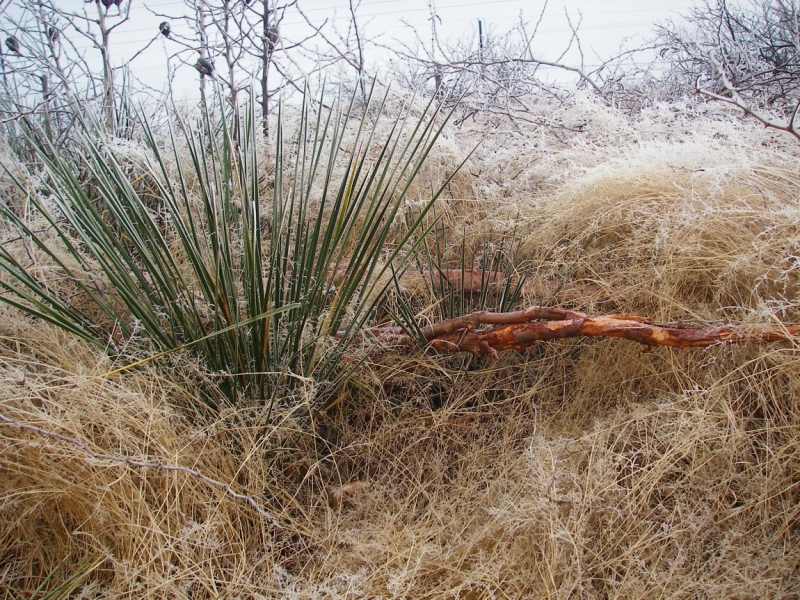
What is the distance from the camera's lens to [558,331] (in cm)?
139

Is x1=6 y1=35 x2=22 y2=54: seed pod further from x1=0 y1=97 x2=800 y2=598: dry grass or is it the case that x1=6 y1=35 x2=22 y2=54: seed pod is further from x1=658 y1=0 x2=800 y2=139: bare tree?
x1=658 y1=0 x2=800 y2=139: bare tree

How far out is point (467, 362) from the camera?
1.64 meters

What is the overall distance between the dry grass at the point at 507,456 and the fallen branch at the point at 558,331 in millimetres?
54

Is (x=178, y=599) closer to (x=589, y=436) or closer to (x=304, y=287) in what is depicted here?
(x=304, y=287)

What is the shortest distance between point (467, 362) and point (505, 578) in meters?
0.64

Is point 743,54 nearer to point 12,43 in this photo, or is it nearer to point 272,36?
point 272,36

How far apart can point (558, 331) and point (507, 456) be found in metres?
0.31

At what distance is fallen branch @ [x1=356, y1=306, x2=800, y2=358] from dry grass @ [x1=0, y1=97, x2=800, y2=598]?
0.05 meters

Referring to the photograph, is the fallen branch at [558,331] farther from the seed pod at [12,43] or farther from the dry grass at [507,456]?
the seed pod at [12,43]

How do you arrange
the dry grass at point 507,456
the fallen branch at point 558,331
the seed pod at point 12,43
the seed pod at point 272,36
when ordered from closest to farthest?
the dry grass at point 507,456, the fallen branch at point 558,331, the seed pod at point 272,36, the seed pod at point 12,43

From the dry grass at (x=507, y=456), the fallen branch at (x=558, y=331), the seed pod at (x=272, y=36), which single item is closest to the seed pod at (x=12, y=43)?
the seed pod at (x=272, y=36)

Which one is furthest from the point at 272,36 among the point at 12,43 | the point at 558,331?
the point at 558,331

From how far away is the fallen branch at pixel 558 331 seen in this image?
51.8 inches

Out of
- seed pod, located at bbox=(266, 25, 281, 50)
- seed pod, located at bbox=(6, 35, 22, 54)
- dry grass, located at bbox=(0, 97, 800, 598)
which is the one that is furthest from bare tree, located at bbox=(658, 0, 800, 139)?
seed pod, located at bbox=(6, 35, 22, 54)
